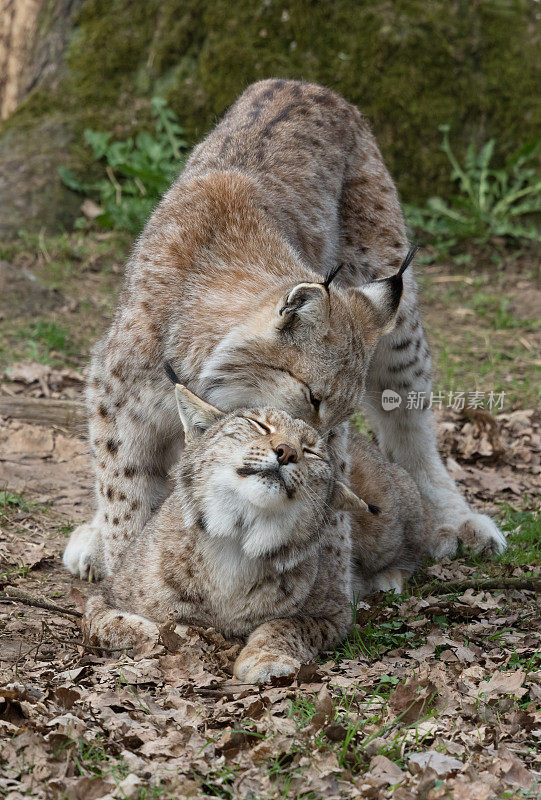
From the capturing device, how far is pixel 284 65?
33.8 ft

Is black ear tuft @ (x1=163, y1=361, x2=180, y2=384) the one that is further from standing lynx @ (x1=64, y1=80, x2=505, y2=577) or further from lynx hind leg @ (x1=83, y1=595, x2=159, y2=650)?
lynx hind leg @ (x1=83, y1=595, x2=159, y2=650)

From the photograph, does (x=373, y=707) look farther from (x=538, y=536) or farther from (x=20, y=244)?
(x=20, y=244)

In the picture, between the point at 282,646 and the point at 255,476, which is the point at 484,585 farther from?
the point at 255,476

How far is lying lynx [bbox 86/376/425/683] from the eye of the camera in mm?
3613

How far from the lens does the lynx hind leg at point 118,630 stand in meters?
3.90

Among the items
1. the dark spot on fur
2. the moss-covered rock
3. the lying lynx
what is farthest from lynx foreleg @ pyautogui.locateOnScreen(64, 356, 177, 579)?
the moss-covered rock

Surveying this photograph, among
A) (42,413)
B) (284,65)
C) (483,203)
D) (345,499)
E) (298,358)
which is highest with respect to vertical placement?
(284,65)

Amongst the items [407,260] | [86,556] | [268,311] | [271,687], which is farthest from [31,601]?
[407,260]

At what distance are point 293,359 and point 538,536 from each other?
259 centimetres

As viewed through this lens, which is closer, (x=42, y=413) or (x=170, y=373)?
(x=170, y=373)

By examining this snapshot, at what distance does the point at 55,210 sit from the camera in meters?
10.0

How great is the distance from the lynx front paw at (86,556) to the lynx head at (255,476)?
1367mm

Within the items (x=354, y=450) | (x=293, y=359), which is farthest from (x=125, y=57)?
(x=293, y=359)

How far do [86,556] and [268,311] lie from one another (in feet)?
5.99
